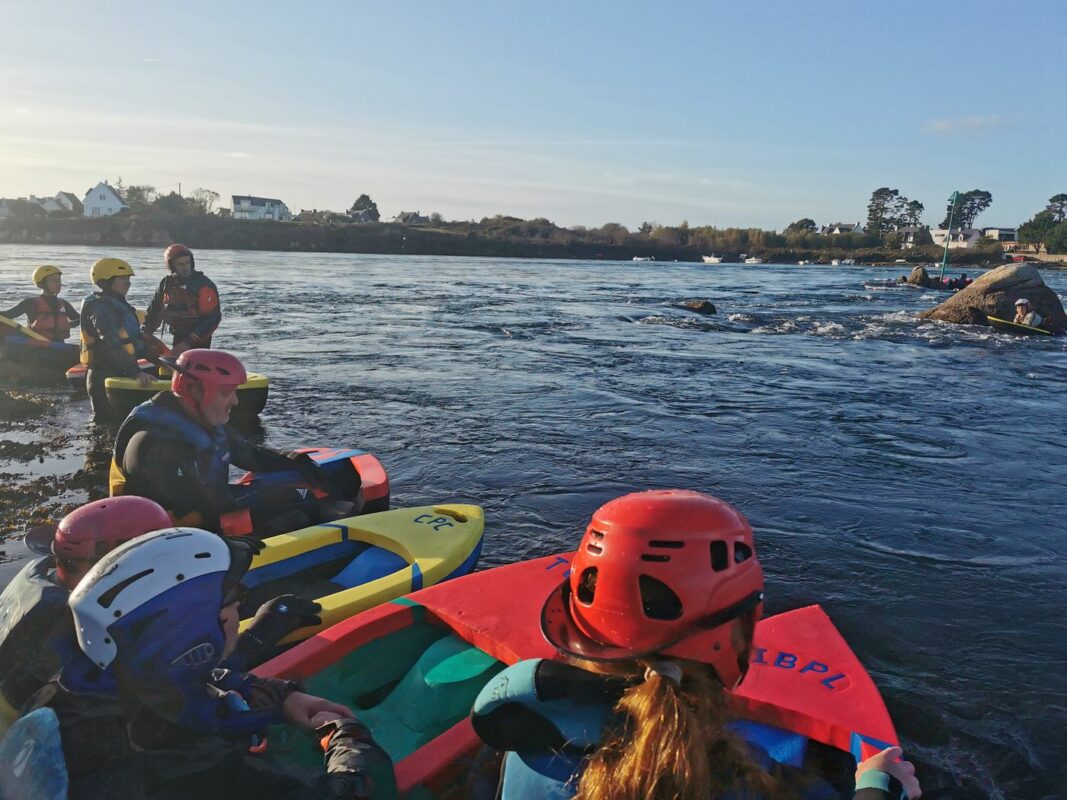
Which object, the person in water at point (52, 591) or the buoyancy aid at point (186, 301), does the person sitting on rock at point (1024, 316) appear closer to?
the buoyancy aid at point (186, 301)

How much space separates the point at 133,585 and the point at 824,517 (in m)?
6.24

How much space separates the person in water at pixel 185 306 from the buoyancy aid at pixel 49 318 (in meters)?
3.45

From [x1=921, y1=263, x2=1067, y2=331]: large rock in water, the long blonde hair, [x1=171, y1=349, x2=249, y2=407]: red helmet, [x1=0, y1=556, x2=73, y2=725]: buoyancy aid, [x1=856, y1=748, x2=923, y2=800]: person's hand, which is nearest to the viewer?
the long blonde hair

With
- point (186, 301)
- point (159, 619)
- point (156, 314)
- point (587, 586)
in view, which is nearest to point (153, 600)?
point (159, 619)

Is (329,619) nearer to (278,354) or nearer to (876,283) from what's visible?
(278,354)

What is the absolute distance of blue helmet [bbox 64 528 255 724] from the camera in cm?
216

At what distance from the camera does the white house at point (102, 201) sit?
8044cm

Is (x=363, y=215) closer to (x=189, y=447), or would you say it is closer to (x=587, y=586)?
(x=189, y=447)

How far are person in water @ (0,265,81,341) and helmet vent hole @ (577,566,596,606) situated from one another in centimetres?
1176

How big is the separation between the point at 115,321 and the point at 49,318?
4015mm

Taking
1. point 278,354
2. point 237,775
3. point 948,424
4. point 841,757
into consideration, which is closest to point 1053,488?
point 948,424

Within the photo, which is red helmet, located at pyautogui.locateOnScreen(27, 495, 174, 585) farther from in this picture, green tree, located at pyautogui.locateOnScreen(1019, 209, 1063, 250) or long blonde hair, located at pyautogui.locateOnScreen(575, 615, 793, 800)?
green tree, located at pyautogui.locateOnScreen(1019, 209, 1063, 250)

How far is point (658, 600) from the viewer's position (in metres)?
1.95

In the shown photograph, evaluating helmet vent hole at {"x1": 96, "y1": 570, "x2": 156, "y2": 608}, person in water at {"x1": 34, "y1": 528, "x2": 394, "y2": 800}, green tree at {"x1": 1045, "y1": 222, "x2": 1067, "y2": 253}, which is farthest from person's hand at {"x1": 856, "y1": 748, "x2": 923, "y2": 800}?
green tree at {"x1": 1045, "y1": 222, "x2": 1067, "y2": 253}
